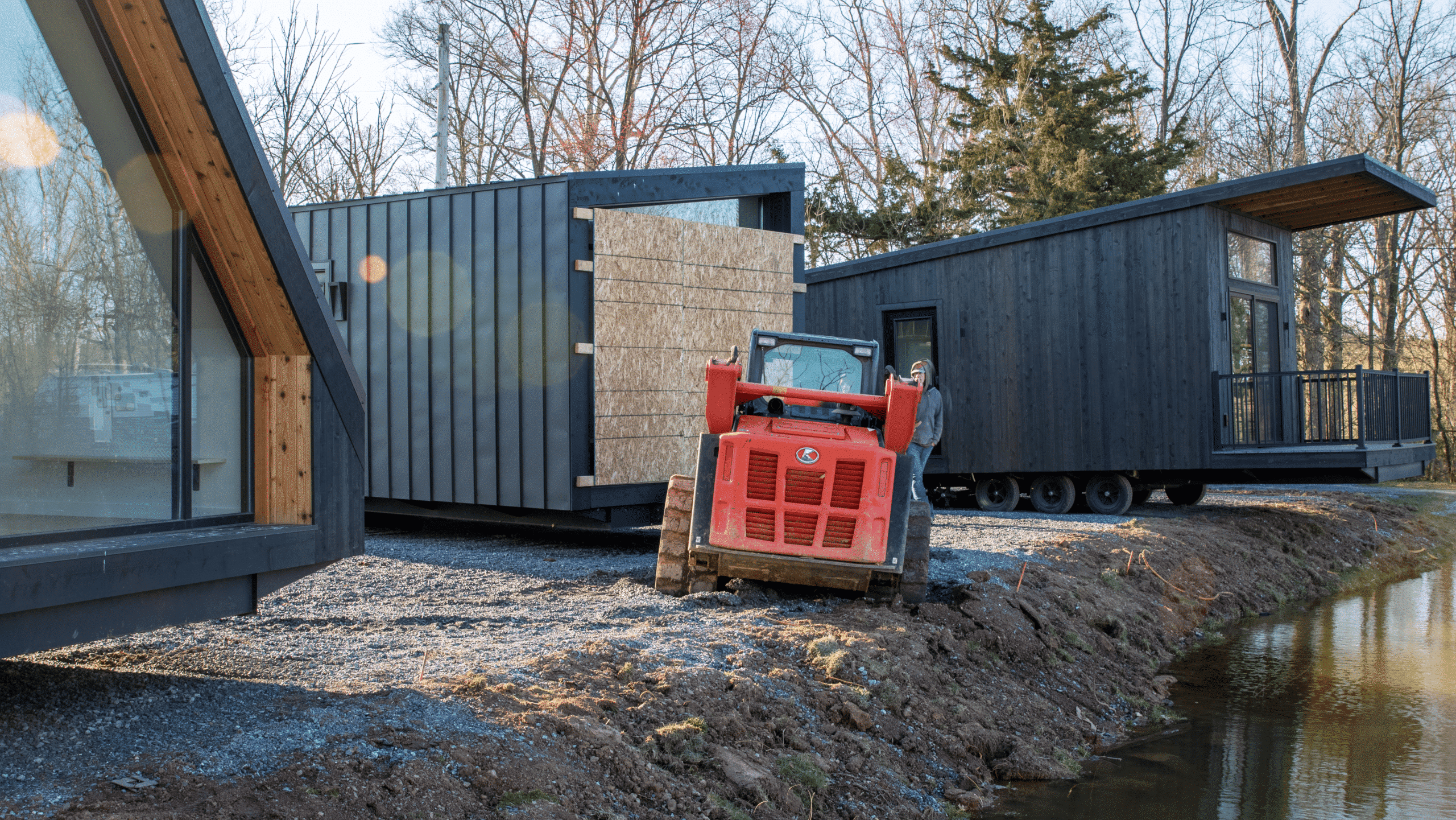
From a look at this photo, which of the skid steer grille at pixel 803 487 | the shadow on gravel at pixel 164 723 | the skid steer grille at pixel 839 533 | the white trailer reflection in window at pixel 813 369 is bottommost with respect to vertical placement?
the shadow on gravel at pixel 164 723

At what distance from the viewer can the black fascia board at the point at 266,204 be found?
423 cm

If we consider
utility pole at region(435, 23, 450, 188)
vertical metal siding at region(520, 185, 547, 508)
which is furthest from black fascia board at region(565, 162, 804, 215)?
utility pole at region(435, 23, 450, 188)

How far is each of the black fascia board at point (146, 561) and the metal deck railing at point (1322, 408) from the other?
1034 centimetres

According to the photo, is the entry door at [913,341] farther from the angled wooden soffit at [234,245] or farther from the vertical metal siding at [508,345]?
the angled wooden soffit at [234,245]

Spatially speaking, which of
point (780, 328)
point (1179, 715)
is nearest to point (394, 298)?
point (780, 328)

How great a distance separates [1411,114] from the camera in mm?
24719

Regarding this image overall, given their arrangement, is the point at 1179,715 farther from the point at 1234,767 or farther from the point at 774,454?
the point at 774,454

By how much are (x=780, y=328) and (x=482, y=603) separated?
446 centimetres

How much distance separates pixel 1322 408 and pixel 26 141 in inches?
482

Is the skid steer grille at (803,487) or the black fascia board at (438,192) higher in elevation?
the black fascia board at (438,192)

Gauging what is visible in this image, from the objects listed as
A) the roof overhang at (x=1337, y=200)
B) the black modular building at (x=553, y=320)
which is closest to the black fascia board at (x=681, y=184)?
the black modular building at (x=553, y=320)

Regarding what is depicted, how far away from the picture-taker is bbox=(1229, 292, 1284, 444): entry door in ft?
39.2

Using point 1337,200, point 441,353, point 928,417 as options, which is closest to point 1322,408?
point 1337,200

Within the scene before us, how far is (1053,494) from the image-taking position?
1381 cm
